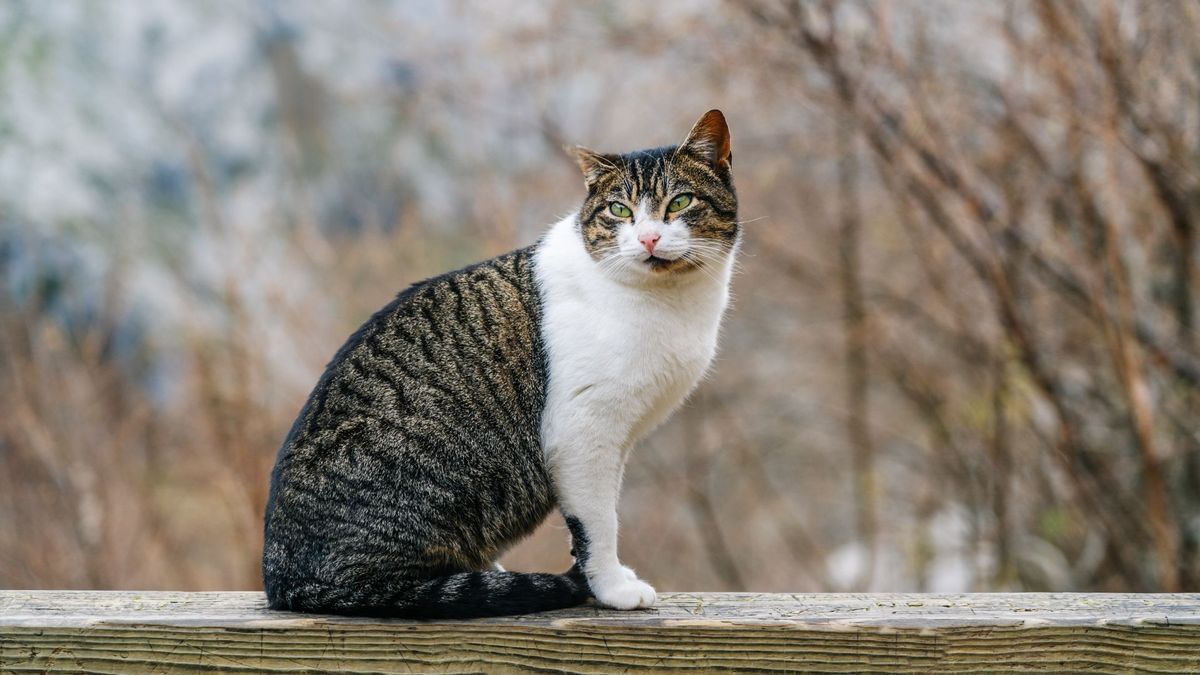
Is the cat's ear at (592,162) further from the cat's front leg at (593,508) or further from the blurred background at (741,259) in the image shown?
the blurred background at (741,259)

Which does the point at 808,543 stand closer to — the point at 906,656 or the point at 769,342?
the point at 769,342

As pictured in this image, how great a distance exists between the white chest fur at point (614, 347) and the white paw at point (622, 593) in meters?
0.28

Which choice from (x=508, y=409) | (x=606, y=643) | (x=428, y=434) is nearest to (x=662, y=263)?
(x=508, y=409)

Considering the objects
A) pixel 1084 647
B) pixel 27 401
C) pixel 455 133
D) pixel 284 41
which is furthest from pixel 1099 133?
pixel 284 41

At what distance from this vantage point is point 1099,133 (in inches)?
162

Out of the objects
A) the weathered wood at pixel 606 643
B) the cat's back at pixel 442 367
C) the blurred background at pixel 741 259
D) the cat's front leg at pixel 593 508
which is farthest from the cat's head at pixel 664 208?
the blurred background at pixel 741 259

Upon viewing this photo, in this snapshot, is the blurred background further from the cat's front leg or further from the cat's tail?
the cat's tail

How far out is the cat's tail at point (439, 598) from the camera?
6.44 feet

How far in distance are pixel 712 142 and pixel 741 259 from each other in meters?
3.93

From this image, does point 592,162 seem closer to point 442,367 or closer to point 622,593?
point 442,367

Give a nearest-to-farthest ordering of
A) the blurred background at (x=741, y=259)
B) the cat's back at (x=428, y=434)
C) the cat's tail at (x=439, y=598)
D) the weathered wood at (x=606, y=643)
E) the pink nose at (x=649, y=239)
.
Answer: the weathered wood at (x=606, y=643), the cat's tail at (x=439, y=598), the cat's back at (x=428, y=434), the pink nose at (x=649, y=239), the blurred background at (x=741, y=259)

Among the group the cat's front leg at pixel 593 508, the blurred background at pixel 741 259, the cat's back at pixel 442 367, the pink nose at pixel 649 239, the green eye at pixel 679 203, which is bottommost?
the cat's front leg at pixel 593 508

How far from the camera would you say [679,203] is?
248 centimetres

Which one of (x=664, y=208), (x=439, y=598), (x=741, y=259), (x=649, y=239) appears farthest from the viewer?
(x=741, y=259)
